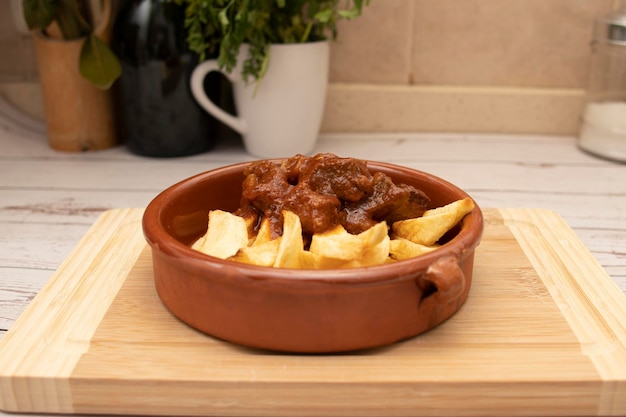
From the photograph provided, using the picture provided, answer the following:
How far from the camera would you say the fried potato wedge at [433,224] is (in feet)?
2.96

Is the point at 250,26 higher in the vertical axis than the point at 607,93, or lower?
higher

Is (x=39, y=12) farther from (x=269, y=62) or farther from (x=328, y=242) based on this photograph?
(x=328, y=242)

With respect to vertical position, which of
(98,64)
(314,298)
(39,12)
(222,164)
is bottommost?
(222,164)

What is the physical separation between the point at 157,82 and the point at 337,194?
89cm

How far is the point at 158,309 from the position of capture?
0.88m

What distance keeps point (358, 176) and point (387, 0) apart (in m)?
1.10

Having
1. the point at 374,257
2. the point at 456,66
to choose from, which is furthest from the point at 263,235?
the point at 456,66

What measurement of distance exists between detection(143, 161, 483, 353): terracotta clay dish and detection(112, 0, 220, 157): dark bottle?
36.1 inches

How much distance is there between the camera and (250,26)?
1.53 m

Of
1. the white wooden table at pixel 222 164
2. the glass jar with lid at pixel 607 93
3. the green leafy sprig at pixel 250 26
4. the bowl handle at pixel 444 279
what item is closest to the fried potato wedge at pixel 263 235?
the bowl handle at pixel 444 279

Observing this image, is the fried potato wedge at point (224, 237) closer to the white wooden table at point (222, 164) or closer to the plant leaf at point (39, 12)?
the white wooden table at point (222, 164)

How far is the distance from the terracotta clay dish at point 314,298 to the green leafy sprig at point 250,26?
819 millimetres

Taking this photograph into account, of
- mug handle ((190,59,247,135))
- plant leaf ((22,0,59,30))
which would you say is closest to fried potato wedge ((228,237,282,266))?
mug handle ((190,59,247,135))

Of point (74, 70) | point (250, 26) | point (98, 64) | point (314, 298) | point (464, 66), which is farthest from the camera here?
point (464, 66)
